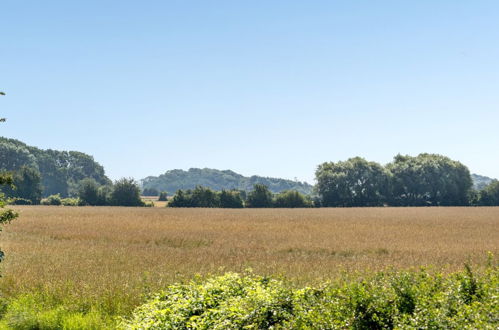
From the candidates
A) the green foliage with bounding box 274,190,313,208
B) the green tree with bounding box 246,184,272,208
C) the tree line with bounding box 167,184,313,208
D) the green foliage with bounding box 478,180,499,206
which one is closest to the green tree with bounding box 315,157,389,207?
the green foliage with bounding box 274,190,313,208

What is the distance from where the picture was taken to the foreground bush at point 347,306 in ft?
20.7

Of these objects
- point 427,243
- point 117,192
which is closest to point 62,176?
point 117,192

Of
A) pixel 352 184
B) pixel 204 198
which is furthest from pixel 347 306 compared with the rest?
pixel 352 184

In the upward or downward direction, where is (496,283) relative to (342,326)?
upward

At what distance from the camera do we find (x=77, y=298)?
11953mm

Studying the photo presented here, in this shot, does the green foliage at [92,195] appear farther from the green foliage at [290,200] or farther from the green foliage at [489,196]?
the green foliage at [489,196]

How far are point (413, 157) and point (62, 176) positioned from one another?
368 feet

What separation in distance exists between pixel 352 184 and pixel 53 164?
10945 centimetres

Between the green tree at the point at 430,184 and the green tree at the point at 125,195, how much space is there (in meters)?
50.4

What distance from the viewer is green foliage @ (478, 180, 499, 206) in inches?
3686

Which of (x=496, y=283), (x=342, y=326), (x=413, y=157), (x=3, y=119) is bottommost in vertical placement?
(x=342, y=326)

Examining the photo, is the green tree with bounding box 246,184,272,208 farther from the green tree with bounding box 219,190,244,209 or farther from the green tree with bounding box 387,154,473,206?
the green tree with bounding box 387,154,473,206

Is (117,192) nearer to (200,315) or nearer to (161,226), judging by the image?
(161,226)

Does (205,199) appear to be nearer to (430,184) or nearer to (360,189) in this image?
(360,189)
